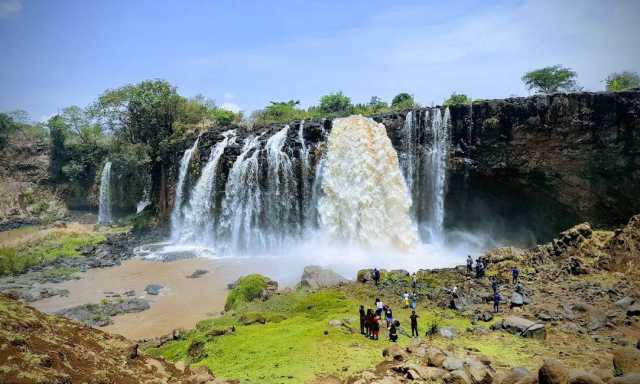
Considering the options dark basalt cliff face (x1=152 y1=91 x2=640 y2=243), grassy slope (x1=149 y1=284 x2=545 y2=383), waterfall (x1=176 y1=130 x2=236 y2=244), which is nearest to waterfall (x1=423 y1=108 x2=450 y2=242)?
dark basalt cliff face (x1=152 y1=91 x2=640 y2=243)

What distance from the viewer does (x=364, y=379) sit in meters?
9.09

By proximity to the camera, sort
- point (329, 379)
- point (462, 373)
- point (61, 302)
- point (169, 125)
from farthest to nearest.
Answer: point (169, 125)
point (61, 302)
point (329, 379)
point (462, 373)

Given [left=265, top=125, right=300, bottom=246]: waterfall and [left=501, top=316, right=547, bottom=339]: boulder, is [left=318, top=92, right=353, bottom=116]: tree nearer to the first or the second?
[left=265, top=125, right=300, bottom=246]: waterfall

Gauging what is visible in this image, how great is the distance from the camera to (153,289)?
23.0 meters

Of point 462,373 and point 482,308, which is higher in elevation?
point 462,373

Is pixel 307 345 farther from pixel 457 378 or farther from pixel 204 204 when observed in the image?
pixel 204 204

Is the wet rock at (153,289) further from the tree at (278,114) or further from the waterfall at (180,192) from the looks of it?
the tree at (278,114)

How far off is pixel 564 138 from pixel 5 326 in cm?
3051

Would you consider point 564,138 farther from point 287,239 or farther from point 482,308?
point 287,239

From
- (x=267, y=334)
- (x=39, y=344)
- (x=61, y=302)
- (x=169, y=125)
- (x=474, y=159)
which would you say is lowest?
(x=61, y=302)

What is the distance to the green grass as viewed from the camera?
27062mm

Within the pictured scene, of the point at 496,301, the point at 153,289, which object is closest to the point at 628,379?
the point at 496,301

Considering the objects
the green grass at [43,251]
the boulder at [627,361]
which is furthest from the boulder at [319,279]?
the green grass at [43,251]

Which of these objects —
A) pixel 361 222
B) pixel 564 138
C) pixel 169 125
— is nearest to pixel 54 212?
pixel 169 125
